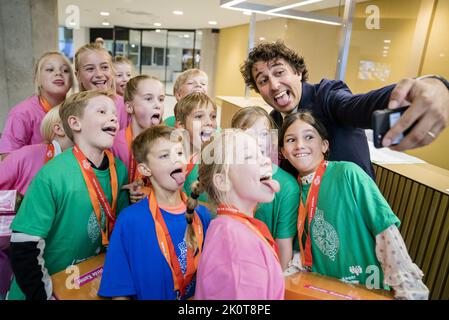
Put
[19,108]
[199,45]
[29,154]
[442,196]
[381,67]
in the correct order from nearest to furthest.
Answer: [29,154] < [442,196] < [19,108] < [381,67] < [199,45]

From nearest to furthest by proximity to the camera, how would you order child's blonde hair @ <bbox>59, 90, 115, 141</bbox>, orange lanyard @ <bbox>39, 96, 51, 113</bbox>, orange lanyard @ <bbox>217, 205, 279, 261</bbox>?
orange lanyard @ <bbox>217, 205, 279, 261</bbox>, child's blonde hair @ <bbox>59, 90, 115, 141</bbox>, orange lanyard @ <bbox>39, 96, 51, 113</bbox>

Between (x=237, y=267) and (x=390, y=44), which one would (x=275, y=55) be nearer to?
(x=237, y=267)

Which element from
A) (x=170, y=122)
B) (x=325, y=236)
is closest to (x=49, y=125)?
(x=170, y=122)

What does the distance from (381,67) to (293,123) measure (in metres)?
4.07

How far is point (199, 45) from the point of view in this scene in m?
15.3

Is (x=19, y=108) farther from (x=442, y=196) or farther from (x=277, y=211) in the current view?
(x=442, y=196)

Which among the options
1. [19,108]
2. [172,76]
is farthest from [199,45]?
[19,108]

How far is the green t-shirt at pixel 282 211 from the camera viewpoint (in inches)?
54.6

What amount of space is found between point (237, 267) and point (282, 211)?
21.8 inches

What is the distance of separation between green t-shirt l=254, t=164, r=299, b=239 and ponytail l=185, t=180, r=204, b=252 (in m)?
0.34

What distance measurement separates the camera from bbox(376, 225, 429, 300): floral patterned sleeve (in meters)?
1.11

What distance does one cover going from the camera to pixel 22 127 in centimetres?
216

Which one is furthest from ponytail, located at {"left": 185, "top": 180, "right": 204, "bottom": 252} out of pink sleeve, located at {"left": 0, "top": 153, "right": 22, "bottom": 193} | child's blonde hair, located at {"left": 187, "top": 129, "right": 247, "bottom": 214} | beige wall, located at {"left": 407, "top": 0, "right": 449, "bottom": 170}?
beige wall, located at {"left": 407, "top": 0, "right": 449, "bottom": 170}

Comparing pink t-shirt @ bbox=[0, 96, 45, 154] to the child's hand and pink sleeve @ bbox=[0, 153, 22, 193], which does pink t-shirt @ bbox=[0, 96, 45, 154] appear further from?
the child's hand
